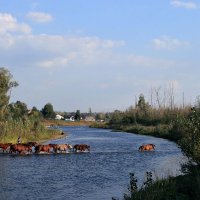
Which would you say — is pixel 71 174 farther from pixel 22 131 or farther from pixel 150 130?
pixel 150 130

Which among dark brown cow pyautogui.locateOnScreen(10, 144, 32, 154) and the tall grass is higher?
the tall grass

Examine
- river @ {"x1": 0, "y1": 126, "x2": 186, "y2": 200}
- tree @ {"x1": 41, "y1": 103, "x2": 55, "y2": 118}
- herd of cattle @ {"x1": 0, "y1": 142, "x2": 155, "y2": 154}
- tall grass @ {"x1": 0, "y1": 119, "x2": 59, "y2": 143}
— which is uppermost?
tree @ {"x1": 41, "y1": 103, "x2": 55, "y2": 118}

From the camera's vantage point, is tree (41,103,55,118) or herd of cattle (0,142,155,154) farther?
tree (41,103,55,118)

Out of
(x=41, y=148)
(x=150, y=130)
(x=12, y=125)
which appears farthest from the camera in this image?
(x=150, y=130)

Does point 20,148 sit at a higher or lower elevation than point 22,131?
lower

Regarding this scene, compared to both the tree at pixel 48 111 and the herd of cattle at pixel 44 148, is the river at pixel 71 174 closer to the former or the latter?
the herd of cattle at pixel 44 148

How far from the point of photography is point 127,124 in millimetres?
114062

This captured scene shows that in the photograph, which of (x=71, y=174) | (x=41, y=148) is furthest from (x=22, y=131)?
(x=71, y=174)

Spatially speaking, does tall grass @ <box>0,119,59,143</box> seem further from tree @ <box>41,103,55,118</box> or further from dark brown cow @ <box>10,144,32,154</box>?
tree @ <box>41,103,55,118</box>

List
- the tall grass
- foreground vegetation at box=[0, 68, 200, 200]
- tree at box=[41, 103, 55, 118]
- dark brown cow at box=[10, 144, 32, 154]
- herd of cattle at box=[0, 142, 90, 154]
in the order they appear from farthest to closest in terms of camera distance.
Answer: tree at box=[41, 103, 55, 118] < the tall grass < herd of cattle at box=[0, 142, 90, 154] < dark brown cow at box=[10, 144, 32, 154] < foreground vegetation at box=[0, 68, 200, 200]

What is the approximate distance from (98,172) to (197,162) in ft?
36.7

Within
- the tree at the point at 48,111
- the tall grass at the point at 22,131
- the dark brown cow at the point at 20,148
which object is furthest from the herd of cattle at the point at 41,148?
the tree at the point at 48,111

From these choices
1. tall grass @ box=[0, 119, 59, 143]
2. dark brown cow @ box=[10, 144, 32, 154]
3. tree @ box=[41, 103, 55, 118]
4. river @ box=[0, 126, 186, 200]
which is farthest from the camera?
tree @ box=[41, 103, 55, 118]

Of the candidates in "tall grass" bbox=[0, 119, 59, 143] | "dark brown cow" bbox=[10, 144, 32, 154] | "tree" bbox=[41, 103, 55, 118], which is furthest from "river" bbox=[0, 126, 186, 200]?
"tree" bbox=[41, 103, 55, 118]
